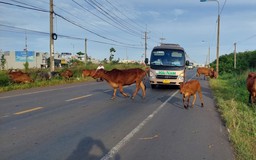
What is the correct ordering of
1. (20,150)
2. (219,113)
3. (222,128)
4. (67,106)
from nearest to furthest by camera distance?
(20,150) → (222,128) → (219,113) → (67,106)

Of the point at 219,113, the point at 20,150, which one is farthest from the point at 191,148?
the point at 219,113

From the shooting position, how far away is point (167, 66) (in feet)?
67.2

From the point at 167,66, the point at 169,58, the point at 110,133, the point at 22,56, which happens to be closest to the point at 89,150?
the point at 110,133

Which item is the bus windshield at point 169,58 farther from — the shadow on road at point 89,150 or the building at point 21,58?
the building at point 21,58

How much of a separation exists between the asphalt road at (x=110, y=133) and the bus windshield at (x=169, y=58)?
853 cm

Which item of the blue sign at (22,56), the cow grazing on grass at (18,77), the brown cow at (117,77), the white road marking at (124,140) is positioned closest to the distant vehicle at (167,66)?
the brown cow at (117,77)

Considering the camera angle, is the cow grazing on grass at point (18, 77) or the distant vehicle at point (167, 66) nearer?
the distant vehicle at point (167, 66)

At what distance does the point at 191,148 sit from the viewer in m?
6.73

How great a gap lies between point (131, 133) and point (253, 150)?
274 centimetres

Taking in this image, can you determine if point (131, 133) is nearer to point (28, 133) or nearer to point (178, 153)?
point (178, 153)

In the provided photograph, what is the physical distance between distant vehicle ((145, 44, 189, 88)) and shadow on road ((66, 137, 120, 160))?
13376 mm

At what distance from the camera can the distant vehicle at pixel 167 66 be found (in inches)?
797

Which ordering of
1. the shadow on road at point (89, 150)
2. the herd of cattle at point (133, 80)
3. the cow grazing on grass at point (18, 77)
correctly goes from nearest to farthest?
the shadow on road at point (89, 150)
the herd of cattle at point (133, 80)
the cow grazing on grass at point (18, 77)

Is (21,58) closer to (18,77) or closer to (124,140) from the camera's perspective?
(18,77)
